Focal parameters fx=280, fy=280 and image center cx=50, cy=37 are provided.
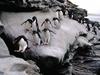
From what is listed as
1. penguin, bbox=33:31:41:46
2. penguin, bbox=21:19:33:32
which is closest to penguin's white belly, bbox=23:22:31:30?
penguin, bbox=21:19:33:32

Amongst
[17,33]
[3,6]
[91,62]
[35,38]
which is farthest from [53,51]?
[91,62]

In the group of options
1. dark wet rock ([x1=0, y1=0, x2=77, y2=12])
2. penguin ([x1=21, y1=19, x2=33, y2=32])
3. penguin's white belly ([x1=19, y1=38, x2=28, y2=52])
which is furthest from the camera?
dark wet rock ([x1=0, y1=0, x2=77, y2=12])

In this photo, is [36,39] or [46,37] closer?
[36,39]

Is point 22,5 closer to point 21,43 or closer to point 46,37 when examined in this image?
point 46,37

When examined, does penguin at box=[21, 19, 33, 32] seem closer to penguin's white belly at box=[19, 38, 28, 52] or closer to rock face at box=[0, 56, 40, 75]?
penguin's white belly at box=[19, 38, 28, 52]

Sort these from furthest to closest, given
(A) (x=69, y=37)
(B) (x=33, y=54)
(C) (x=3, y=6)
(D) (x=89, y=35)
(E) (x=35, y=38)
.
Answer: (D) (x=89, y=35) < (A) (x=69, y=37) < (C) (x=3, y=6) < (E) (x=35, y=38) < (B) (x=33, y=54)

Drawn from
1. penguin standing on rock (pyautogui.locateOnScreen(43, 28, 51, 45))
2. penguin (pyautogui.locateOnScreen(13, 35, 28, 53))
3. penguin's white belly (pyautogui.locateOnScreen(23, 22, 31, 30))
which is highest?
penguin's white belly (pyautogui.locateOnScreen(23, 22, 31, 30))

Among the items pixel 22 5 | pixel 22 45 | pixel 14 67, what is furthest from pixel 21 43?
pixel 22 5

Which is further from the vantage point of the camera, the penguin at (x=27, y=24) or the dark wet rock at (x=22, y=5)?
the dark wet rock at (x=22, y=5)

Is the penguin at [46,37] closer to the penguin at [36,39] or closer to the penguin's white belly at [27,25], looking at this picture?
the penguin at [36,39]

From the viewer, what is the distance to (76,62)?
1862cm

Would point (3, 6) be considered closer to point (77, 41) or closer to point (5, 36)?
point (5, 36)

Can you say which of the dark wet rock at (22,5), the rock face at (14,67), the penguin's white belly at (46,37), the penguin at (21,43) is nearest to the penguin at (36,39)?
the penguin's white belly at (46,37)

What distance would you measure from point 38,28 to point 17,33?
2256 mm
